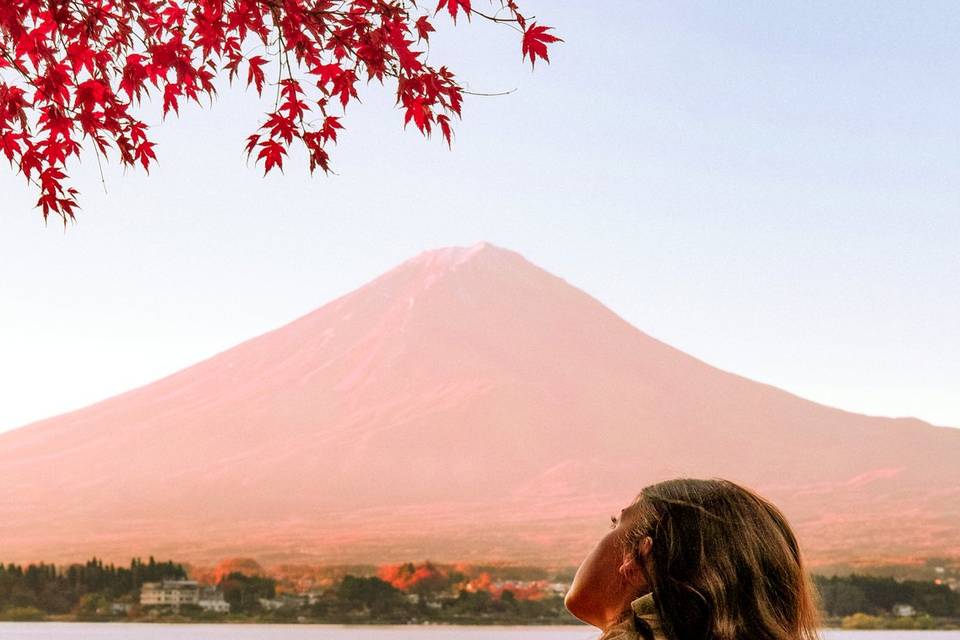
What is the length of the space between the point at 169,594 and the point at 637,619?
50288 millimetres

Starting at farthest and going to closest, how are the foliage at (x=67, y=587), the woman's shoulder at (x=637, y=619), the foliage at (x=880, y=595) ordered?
the foliage at (x=67, y=587)
the foliage at (x=880, y=595)
the woman's shoulder at (x=637, y=619)

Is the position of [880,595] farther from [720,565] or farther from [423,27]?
[720,565]

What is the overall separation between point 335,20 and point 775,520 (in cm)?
237

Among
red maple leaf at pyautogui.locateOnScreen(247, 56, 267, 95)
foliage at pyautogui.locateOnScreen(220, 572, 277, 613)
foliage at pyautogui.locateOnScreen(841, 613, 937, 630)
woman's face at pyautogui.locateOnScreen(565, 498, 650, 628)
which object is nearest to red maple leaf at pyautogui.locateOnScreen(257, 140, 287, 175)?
red maple leaf at pyautogui.locateOnScreen(247, 56, 267, 95)

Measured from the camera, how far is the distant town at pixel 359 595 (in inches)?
1768

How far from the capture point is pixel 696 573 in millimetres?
1312

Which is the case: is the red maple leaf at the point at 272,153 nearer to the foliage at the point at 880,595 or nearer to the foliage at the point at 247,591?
the foliage at the point at 880,595

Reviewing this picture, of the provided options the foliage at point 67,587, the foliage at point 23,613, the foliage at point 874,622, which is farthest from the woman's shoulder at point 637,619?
the foliage at point 23,613

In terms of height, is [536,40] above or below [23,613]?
above

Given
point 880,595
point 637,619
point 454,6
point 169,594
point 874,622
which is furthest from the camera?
point 169,594

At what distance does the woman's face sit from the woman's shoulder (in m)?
0.02

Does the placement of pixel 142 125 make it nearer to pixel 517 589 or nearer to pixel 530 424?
pixel 517 589

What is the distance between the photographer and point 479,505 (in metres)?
69.9

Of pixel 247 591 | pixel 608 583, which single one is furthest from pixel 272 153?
pixel 247 591
